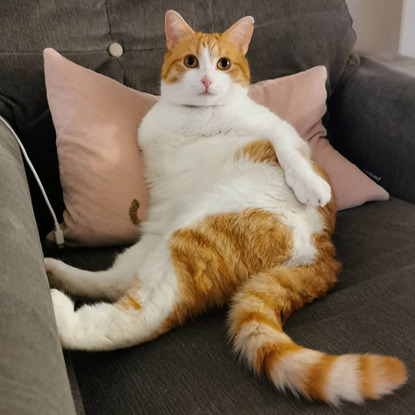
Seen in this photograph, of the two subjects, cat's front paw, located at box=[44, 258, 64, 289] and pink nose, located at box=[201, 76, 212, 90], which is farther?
pink nose, located at box=[201, 76, 212, 90]

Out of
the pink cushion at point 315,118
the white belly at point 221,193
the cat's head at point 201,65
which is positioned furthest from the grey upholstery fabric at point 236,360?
the cat's head at point 201,65

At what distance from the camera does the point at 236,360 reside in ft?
2.85

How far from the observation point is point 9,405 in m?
0.46

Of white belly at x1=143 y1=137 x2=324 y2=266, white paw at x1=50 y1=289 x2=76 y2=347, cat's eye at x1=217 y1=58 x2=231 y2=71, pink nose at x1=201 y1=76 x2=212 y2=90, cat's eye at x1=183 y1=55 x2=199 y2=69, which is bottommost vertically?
white paw at x1=50 y1=289 x2=76 y2=347

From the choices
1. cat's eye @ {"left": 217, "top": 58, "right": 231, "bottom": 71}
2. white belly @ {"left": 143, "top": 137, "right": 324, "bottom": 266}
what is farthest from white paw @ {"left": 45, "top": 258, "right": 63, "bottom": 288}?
cat's eye @ {"left": 217, "top": 58, "right": 231, "bottom": 71}

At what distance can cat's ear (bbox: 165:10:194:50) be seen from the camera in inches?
54.1

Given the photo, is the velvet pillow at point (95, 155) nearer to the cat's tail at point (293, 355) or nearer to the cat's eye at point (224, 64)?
the cat's eye at point (224, 64)

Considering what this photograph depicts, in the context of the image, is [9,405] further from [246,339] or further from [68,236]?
[68,236]

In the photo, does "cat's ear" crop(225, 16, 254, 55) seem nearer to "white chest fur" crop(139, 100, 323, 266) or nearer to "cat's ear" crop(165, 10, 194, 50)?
"cat's ear" crop(165, 10, 194, 50)

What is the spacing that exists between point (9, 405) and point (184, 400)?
0.38 metres

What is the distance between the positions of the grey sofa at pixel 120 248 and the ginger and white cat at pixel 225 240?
2.0 inches

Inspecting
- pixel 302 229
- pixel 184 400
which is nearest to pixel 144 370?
pixel 184 400

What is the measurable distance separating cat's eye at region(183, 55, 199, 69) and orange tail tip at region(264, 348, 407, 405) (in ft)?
3.02

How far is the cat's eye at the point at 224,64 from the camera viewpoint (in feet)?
4.56
